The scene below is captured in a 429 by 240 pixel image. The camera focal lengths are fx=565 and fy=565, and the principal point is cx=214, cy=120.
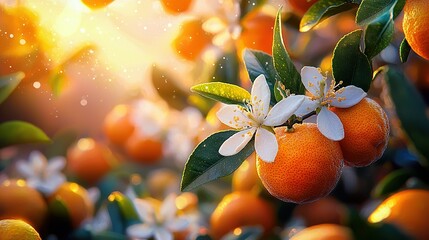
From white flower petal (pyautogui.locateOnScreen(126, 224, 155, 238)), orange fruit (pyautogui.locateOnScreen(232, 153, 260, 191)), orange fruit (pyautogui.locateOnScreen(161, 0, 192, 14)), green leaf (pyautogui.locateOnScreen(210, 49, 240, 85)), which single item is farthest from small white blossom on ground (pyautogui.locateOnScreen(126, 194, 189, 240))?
orange fruit (pyautogui.locateOnScreen(161, 0, 192, 14))

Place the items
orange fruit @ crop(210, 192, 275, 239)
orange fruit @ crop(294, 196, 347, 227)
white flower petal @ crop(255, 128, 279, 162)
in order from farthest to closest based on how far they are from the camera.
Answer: orange fruit @ crop(294, 196, 347, 227)
orange fruit @ crop(210, 192, 275, 239)
white flower petal @ crop(255, 128, 279, 162)

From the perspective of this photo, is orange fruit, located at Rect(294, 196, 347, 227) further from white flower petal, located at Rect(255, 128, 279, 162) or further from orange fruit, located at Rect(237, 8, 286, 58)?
white flower petal, located at Rect(255, 128, 279, 162)

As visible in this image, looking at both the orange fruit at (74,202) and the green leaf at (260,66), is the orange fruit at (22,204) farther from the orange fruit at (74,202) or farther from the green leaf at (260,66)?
the green leaf at (260,66)

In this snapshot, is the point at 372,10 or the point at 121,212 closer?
the point at 372,10

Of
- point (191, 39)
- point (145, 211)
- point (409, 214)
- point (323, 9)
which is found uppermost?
point (323, 9)

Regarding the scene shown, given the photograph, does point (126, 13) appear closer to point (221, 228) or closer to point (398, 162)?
point (221, 228)

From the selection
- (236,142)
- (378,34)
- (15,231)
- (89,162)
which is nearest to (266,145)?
(236,142)

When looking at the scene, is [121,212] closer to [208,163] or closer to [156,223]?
[156,223]
